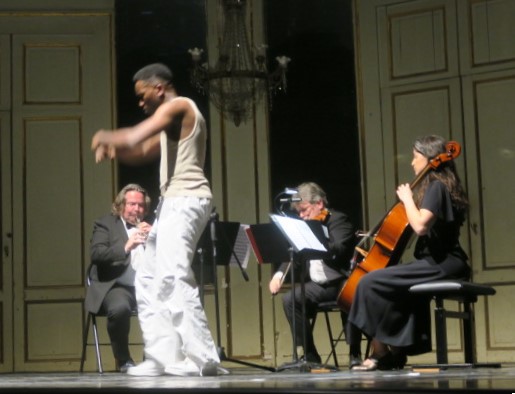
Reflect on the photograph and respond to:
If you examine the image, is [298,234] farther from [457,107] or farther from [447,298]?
[457,107]

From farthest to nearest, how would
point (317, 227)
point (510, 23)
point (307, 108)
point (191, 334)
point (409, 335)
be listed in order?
1. point (307, 108)
2. point (510, 23)
3. point (317, 227)
4. point (409, 335)
5. point (191, 334)

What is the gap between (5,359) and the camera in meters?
8.30

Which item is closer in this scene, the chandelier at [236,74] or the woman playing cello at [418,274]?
the woman playing cello at [418,274]

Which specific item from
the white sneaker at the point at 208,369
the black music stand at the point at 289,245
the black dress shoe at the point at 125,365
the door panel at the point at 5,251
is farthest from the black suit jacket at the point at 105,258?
the white sneaker at the point at 208,369

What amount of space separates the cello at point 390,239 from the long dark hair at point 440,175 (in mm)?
26

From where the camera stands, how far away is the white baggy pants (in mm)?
4758

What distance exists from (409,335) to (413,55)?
10.2 ft

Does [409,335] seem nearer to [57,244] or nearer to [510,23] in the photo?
[510,23]

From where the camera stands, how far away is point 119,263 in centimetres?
693

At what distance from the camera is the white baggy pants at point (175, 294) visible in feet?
15.6

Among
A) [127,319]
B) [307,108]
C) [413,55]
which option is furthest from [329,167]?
[127,319]

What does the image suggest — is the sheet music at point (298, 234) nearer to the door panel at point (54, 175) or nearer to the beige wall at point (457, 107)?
the beige wall at point (457, 107)

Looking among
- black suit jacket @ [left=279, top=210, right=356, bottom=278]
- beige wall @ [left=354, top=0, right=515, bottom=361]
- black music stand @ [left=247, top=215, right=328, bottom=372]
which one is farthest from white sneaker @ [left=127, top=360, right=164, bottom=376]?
beige wall @ [left=354, top=0, right=515, bottom=361]

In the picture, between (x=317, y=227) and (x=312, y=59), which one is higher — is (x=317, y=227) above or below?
below
